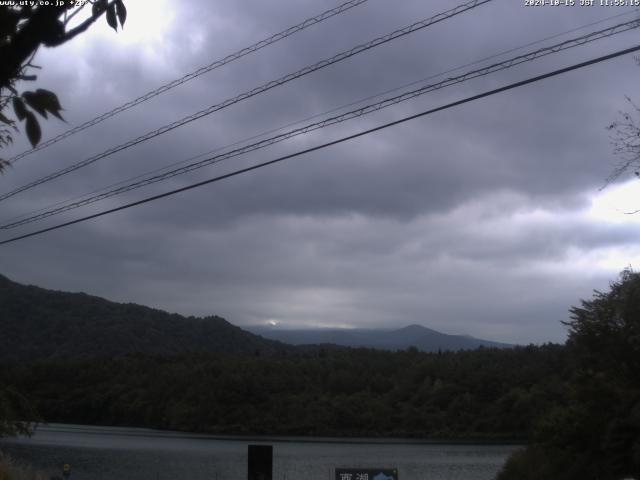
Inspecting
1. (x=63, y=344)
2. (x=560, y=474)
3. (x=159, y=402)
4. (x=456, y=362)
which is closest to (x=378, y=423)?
(x=456, y=362)

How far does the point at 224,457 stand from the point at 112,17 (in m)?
41.6

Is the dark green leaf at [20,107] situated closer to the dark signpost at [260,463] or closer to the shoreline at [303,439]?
the dark signpost at [260,463]

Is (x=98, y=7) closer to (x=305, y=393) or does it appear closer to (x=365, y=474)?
(x=365, y=474)

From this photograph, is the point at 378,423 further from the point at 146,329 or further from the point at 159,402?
the point at 146,329

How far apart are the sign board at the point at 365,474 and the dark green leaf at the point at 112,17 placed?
436 inches

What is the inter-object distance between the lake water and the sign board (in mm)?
11350

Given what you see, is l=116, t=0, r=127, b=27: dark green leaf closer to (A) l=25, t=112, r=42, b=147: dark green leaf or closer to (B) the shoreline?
(A) l=25, t=112, r=42, b=147: dark green leaf

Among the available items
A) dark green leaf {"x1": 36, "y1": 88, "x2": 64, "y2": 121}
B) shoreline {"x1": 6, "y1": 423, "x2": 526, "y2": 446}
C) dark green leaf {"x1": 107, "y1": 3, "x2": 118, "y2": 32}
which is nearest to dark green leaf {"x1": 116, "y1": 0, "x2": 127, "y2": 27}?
dark green leaf {"x1": 107, "y1": 3, "x2": 118, "y2": 32}

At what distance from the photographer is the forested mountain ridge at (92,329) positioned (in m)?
73.1

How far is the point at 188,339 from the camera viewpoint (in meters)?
106

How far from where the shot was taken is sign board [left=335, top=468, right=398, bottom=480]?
13.2 metres

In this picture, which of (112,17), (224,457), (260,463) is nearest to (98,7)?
(112,17)

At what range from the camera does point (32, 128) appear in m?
3.45

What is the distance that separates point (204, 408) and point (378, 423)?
17.6m
